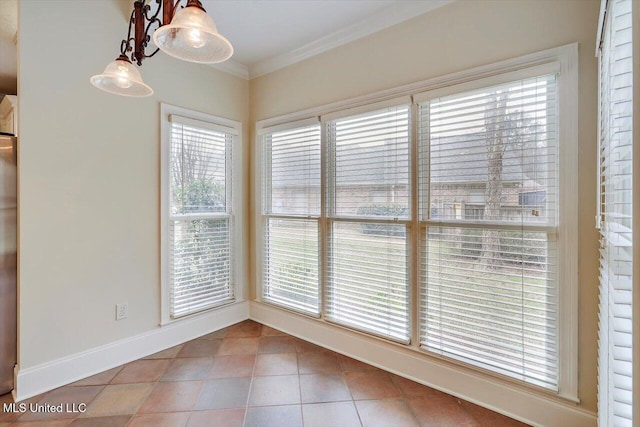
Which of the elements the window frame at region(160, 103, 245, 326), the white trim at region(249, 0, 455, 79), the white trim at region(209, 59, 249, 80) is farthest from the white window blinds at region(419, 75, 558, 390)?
the white trim at region(209, 59, 249, 80)

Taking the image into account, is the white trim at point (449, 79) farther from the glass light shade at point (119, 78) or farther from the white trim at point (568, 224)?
the glass light shade at point (119, 78)

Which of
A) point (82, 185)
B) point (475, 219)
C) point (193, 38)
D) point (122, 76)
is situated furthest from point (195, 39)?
point (475, 219)

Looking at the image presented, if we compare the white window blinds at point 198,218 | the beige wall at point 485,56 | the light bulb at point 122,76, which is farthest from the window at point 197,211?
the light bulb at point 122,76

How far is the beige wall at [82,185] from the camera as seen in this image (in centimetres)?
194

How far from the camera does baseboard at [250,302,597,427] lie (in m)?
1.68

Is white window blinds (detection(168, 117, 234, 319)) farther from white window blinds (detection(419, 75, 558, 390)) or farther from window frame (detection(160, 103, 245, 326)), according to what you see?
white window blinds (detection(419, 75, 558, 390))

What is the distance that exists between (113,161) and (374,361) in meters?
2.54

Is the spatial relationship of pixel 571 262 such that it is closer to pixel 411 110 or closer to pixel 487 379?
pixel 487 379

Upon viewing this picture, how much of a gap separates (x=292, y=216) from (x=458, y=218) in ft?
5.00

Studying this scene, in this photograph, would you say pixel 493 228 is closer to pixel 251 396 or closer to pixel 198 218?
pixel 251 396

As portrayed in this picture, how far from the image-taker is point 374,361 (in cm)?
236

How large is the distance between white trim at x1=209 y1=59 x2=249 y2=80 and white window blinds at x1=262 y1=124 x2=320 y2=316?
71cm

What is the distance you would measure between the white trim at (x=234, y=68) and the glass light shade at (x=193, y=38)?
6.47 ft

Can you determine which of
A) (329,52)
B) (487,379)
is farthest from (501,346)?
(329,52)
